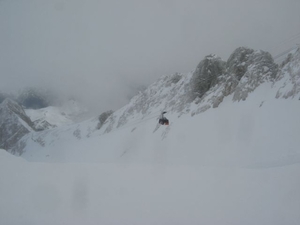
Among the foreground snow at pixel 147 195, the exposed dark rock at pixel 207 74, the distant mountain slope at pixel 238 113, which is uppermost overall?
the exposed dark rock at pixel 207 74

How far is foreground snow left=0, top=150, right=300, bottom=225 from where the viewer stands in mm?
4398

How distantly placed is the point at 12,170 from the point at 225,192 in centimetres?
622

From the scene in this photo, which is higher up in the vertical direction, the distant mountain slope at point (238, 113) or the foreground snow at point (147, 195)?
the distant mountain slope at point (238, 113)

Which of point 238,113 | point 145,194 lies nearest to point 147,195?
point 145,194

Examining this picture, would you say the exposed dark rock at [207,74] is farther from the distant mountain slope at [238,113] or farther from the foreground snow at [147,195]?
the foreground snow at [147,195]

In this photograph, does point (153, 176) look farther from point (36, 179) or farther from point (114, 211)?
point (36, 179)

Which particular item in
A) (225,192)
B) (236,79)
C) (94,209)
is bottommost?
(94,209)

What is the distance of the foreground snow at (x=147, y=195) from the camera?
4.40 m

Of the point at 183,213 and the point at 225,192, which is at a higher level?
the point at 225,192

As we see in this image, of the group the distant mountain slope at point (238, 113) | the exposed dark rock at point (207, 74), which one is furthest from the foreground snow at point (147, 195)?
the exposed dark rock at point (207, 74)

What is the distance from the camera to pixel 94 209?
4719 mm

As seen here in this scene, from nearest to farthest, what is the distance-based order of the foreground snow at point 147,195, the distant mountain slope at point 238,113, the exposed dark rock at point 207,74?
the foreground snow at point 147,195
the distant mountain slope at point 238,113
the exposed dark rock at point 207,74

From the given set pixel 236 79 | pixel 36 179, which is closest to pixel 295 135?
pixel 36 179

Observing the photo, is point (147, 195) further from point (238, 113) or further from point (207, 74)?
point (207, 74)
